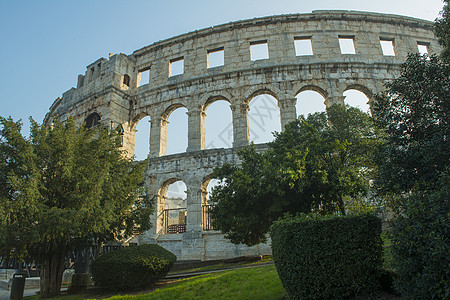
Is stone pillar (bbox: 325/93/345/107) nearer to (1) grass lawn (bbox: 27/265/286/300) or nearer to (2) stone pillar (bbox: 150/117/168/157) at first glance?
(2) stone pillar (bbox: 150/117/168/157)

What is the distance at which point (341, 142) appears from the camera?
9.82 m

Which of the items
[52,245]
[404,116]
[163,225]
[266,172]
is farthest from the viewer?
[163,225]

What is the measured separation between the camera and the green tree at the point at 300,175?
8750mm

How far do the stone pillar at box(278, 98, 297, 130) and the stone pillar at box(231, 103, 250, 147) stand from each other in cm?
196

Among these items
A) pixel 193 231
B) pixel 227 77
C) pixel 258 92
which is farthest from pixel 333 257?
pixel 227 77

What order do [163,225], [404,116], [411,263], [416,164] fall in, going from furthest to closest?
[163,225] < [404,116] < [416,164] < [411,263]

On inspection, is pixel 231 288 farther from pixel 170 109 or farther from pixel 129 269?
pixel 170 109

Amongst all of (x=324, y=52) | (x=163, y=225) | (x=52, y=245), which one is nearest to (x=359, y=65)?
(x=324, y=52)

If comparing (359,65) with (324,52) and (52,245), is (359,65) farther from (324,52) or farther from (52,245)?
(52,245)

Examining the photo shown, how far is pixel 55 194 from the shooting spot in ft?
31.0

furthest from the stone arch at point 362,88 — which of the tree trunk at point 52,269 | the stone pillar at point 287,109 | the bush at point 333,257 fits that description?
the tree trunk at point 52,269

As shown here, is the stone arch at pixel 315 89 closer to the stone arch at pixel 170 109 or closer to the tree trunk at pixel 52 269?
the stone arch at pixel 170 109

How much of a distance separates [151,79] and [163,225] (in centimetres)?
954

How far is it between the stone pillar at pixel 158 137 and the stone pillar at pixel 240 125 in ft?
14.7
